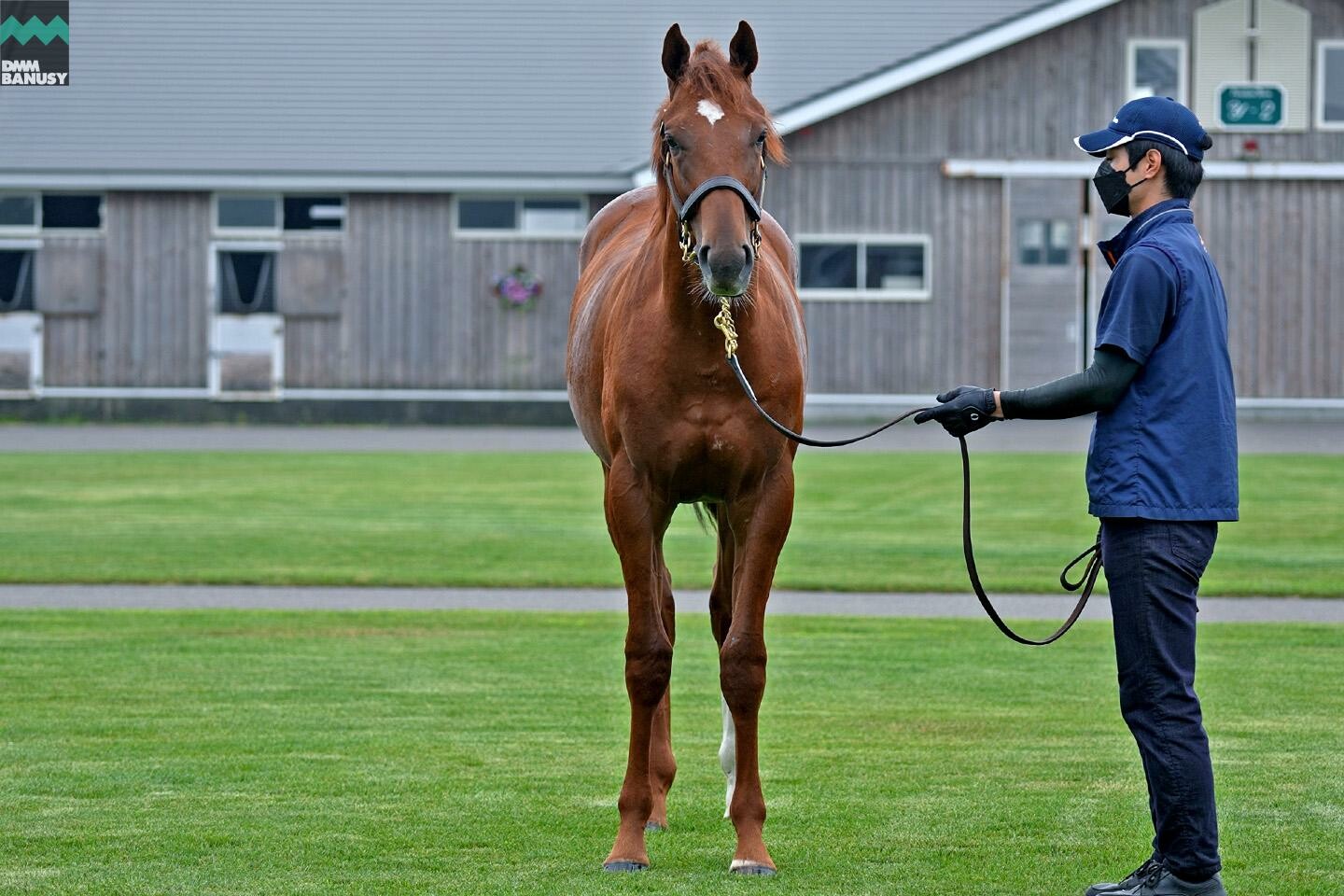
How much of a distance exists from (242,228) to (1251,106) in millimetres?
16642

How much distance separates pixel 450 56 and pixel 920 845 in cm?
3022

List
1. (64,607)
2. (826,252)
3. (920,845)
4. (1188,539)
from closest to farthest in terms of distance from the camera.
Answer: (1188,539) < (920,845) < (64,607) < (826,252)

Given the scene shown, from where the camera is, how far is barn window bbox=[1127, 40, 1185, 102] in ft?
103

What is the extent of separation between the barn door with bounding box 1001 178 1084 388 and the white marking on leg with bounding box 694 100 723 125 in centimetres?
2568

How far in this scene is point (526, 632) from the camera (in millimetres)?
11602

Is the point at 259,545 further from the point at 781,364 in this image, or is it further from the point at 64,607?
the point at 781,364

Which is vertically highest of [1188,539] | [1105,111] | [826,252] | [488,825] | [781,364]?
[1105,111]

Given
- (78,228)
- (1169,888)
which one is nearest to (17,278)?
(78,228)

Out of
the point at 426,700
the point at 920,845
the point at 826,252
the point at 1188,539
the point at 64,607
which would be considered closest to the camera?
the point at 1188,539

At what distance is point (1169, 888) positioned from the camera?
18.3 ft

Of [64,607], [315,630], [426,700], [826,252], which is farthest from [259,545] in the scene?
[826,252]

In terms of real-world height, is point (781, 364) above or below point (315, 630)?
above

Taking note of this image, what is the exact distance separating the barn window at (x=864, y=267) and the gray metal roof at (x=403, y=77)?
2.51 m

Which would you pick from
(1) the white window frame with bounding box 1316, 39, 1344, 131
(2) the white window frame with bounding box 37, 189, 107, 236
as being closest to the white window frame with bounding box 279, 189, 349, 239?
(2) the white window frame with bounding box 37, 189, 107, 236
